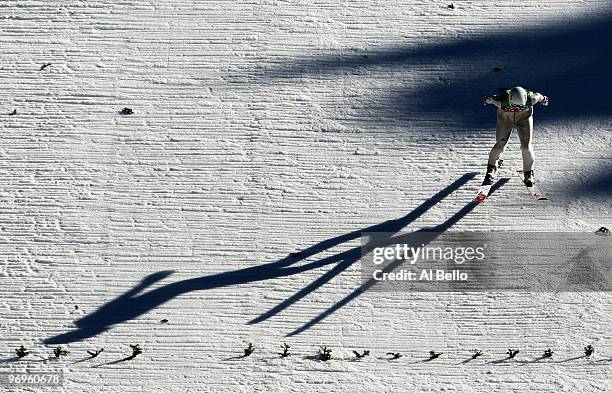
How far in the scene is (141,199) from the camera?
29.8ft

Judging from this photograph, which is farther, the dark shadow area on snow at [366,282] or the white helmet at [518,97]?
the dark shadow area on snow at [366,282]

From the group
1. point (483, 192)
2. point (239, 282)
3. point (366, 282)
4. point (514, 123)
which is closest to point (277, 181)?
point (239, 282)

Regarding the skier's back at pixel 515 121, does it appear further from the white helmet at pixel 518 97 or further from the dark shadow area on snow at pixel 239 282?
the dark shadow area on snow at pixel 239 282

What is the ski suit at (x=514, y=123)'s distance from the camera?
27.8 ft

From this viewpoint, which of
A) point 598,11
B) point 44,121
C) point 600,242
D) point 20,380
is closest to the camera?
point 20,380

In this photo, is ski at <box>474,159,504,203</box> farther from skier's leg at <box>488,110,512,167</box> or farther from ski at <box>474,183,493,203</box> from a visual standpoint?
skier's leg at <box>488,110,512,167</box>

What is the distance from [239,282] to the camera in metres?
8.70

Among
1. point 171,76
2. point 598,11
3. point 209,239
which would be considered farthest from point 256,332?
point 598,11

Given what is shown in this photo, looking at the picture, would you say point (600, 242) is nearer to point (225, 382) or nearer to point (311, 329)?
point (311, 329)

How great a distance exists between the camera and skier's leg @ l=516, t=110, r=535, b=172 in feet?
28.3

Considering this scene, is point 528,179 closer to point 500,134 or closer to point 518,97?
point 500,134

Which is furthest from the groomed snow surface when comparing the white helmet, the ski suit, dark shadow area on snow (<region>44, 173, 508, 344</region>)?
the white helmet

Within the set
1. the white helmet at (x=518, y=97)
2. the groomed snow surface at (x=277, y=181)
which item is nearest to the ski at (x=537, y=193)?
the groomed snow surface at (x=277, y=181)

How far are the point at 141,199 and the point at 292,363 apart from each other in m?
2.02
